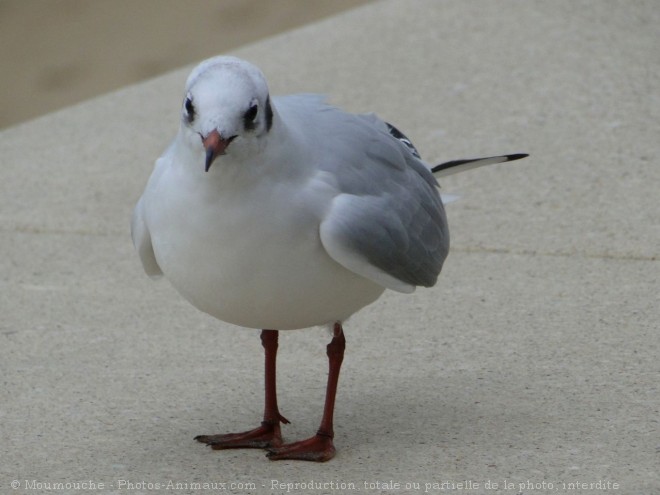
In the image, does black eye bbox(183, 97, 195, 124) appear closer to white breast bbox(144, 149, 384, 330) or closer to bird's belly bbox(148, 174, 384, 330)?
white breast bbox(144, 149, 384, 330)

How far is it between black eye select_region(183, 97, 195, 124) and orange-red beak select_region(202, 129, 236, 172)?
0.11 meters

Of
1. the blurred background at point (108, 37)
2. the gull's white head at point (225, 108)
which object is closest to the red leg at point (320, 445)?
the gull's white head at point (225, 108)

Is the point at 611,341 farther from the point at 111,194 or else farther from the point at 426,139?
the point at 111,194

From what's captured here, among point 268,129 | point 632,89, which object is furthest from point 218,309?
point 632,89

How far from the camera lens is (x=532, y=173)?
6.50m

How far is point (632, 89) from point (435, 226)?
3526 mm

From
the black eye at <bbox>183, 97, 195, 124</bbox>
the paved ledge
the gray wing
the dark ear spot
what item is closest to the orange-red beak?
the black eye at <bbox>183, 97, 195, 124</bbox>

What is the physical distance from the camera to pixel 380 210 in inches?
148

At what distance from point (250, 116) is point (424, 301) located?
7.05 feet

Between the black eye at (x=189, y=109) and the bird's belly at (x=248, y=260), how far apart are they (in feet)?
0.87

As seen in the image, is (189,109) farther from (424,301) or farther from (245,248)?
(424,301)

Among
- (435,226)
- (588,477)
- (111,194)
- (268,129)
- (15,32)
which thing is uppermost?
(268,129)

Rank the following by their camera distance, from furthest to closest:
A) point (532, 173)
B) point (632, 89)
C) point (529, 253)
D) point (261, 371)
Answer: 1. point (632, 89)
2. point (532, 173)
3. point (529, 253)
4. point (261, 371)

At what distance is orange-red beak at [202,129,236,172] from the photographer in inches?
125
